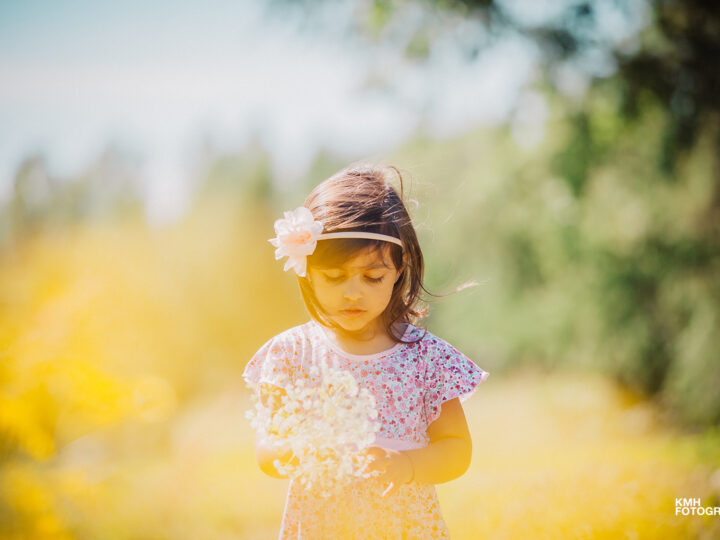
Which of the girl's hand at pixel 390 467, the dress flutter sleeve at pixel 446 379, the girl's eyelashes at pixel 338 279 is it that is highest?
the girl's eyelashes at pixel 338 279

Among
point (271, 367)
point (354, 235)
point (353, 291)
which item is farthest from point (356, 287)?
point (271, 367)

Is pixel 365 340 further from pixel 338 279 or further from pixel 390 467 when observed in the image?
pixel 390 467

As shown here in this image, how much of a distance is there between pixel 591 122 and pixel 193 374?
32.9 ft

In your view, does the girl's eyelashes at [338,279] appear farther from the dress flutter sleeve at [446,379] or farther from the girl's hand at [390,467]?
the girl's hand at [390,467]

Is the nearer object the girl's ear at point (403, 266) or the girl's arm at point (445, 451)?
the girl's arm at point (445, 451)

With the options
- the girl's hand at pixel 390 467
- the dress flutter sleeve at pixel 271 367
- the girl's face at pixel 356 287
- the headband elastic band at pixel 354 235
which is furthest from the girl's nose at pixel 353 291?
the girl's hand at pixel 390 467

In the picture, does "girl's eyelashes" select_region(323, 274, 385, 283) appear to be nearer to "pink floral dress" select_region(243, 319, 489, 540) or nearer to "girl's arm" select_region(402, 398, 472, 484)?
"pink floral dress" select_region(243, 319, 489, 540)

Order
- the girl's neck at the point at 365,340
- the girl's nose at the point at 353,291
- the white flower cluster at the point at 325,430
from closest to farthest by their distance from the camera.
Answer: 1. the white flower cluster at the point at 325,430
2. the girl's nose at the point at 353,291
3. the girl's neck at the point at 365,340

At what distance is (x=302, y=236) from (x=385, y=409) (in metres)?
0.53

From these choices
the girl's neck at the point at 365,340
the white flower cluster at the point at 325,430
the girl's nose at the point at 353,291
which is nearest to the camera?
the white flower cluster at the point at 325,430

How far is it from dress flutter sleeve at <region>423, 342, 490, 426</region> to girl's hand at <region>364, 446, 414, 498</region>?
0.20 metres

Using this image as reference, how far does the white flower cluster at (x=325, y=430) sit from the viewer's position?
1.46m

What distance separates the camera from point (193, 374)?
12.9 metres

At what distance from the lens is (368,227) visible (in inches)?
63.9
